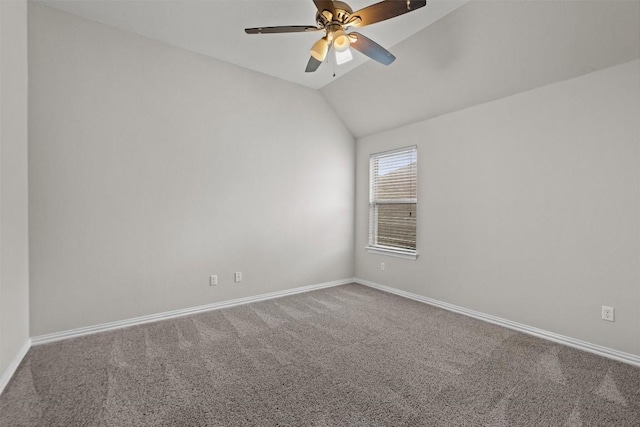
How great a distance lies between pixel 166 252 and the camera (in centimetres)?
313

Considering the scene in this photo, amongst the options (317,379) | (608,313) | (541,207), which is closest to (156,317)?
(317,379)

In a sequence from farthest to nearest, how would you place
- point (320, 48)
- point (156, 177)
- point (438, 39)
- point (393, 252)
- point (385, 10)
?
point (393, 252) → point (156, 177) → point (438, 39) → point (320, 48) → point (385, 10)

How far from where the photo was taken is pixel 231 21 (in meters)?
2.72

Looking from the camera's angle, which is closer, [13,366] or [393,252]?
[13,366]

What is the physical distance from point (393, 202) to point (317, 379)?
279 centimetres

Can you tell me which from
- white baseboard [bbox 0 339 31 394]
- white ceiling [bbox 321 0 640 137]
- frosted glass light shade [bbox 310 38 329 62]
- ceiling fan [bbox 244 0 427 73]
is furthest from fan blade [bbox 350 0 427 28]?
white baseboard [bbox 0 339 31 394]

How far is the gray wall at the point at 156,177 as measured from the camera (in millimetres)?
2564

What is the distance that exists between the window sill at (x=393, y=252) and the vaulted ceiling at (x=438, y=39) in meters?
1.80

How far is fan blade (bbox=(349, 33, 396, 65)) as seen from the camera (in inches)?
84.1

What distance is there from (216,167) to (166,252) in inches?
43.3

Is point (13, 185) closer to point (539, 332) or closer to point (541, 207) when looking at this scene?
point (541, 207)

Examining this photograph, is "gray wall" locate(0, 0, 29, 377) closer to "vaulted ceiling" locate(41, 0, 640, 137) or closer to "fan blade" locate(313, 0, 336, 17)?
"vaulted ceiling" locate(41, 0, 640, 137)

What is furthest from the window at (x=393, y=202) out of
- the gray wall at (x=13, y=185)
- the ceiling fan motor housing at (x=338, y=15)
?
the gray wall at (x=13, y=185)

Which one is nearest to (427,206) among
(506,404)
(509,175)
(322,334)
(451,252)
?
(451,252)
